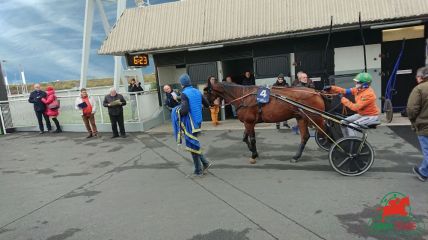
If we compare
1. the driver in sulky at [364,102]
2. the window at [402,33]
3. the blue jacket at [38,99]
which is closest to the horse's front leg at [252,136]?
the driver in sulky at [364,102]

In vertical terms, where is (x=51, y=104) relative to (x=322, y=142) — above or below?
above

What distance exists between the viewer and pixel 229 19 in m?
11.4

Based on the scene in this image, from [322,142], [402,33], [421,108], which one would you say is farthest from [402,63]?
[421,108]

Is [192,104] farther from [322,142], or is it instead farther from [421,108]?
[421,108]

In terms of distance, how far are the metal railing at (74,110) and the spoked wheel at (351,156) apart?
26.2ft

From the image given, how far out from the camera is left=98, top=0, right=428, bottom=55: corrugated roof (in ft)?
31.7

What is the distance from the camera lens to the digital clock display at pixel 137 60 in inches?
491

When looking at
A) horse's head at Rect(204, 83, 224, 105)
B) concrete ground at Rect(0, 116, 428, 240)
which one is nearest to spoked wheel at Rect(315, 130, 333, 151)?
concrete ground at Rect(0, 116, 428, 240)

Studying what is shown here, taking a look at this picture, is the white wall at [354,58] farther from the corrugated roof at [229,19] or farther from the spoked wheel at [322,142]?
the spoked wheel at [322,142]

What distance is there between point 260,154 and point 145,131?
18.5ft

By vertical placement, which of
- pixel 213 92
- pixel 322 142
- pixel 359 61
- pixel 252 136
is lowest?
pixel 322 142

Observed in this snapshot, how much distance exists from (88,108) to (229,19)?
5977 millimetres

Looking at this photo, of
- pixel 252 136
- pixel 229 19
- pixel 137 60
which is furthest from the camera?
pixel 137 60

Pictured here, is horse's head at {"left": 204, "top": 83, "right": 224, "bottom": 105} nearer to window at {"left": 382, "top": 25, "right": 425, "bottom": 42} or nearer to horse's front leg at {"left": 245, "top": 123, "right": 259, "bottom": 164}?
horse's front leg at {"left": 245, "top": 123, "right": 259, "bottom": 164}
